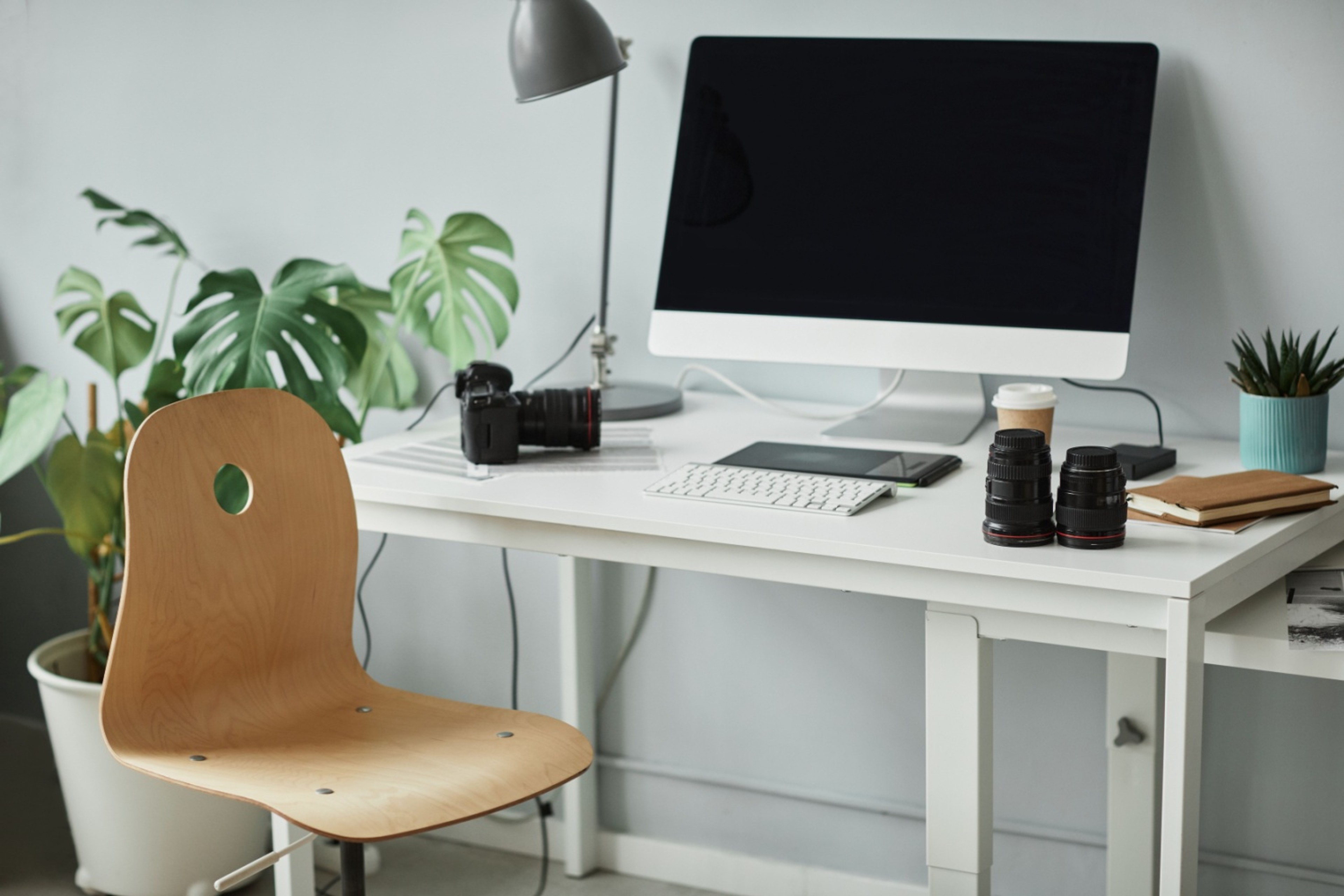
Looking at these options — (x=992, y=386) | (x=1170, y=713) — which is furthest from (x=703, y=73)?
(x=1170, y=713)

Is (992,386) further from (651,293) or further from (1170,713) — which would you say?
(1170,713)

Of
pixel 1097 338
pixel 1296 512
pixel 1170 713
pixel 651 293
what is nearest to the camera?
pixel 1170 713

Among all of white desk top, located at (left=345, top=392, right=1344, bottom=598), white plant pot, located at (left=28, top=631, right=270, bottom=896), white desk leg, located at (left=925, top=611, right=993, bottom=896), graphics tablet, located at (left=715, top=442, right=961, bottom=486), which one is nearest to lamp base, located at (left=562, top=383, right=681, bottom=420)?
white desk top, located at (left=345, top=392, right=1344, bottom=598)

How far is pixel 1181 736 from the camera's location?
121 cm

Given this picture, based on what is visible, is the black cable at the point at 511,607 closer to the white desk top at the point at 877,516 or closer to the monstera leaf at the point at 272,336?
the monstera leaf at the point at 272,336

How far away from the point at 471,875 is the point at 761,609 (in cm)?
A: 66

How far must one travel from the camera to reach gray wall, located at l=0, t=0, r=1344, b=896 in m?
1.74

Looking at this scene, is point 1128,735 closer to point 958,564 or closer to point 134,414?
point 958,564

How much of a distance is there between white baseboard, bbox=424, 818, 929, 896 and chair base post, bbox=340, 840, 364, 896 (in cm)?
82

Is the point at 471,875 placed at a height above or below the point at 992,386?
below

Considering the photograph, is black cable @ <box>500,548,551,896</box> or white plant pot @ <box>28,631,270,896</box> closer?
white plant pot @ <box>28,631,270,896</box>

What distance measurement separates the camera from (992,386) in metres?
1.90

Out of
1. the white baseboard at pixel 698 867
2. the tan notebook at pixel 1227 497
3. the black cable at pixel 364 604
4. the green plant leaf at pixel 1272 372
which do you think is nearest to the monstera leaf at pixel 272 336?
the black cable at pixel 364 604

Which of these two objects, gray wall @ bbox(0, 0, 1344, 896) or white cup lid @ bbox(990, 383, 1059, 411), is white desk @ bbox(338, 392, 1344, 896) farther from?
gray wall @ bbox(0, 0, 1344, 896)
